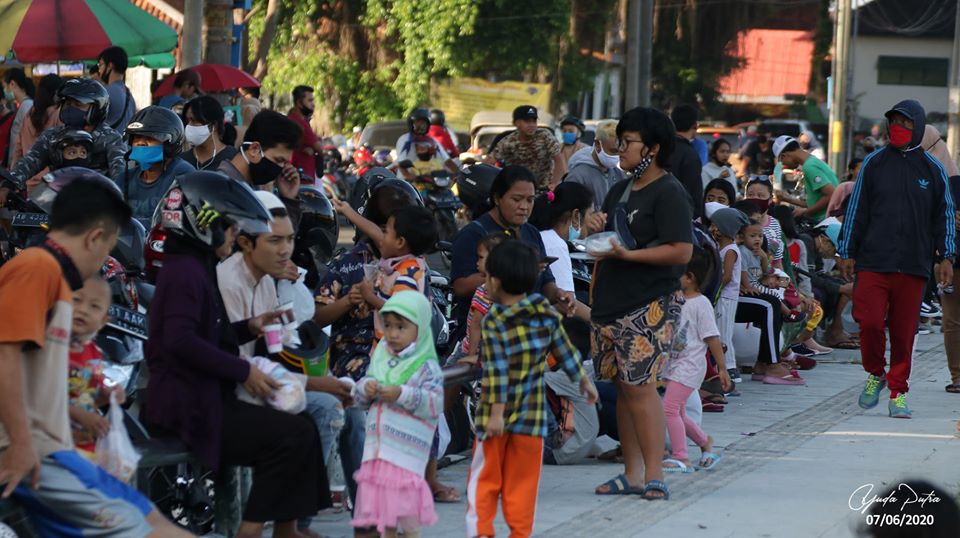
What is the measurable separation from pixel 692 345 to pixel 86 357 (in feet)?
14.8

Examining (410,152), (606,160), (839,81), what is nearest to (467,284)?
(606,160)

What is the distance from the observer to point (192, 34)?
15.1 m

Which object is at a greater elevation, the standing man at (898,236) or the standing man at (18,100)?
the standing man at (18,100)

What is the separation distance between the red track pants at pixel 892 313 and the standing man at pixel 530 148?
3376 millimetres

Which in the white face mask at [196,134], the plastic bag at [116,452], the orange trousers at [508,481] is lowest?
the orange trousers at [508,481]

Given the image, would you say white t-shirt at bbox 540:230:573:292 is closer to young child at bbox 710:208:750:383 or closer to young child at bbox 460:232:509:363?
young child at bbox 460:232:509:363

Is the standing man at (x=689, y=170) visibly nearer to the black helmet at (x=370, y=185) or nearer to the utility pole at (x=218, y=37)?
the black helmet at (x=370, y=185)

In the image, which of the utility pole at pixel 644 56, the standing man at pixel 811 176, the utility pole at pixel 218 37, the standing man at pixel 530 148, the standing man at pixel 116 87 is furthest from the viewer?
the utility pole at pixel 644 56

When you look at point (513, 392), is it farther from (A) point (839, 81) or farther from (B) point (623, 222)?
(A) point (839, 81)

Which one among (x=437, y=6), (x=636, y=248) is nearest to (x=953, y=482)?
(x=636, y=248)

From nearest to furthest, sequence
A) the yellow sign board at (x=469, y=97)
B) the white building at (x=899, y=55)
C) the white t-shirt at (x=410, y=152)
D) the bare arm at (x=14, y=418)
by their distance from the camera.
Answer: the bare arm at (x=14, y=418)
the white t-shirt at (x=410, y=152)
the yellow sign board at (x=469, y=97)
the white building at (x=899, y=55)

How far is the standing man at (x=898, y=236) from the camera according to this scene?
36.3 ft

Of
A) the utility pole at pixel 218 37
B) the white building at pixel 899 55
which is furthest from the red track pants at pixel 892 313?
the white building at pixel 899 55

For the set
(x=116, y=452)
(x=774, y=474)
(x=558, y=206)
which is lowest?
(x=774, y=474)
